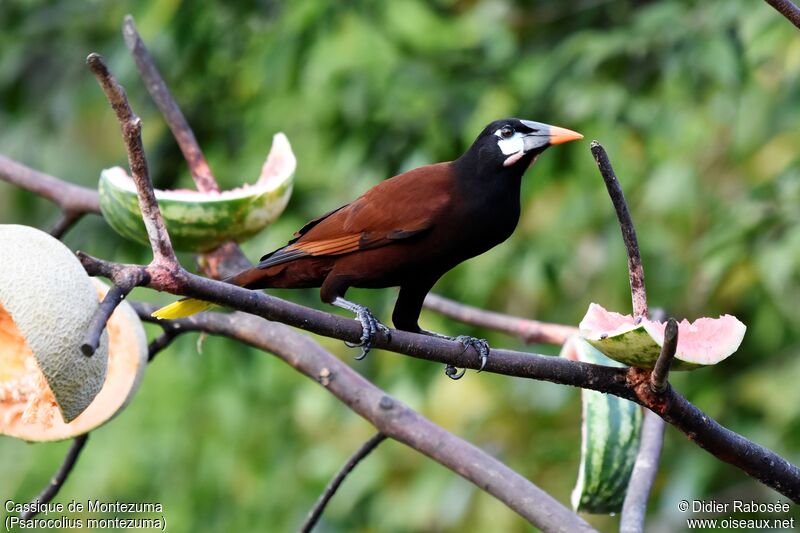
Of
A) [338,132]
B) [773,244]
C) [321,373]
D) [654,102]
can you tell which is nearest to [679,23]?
[654,102]

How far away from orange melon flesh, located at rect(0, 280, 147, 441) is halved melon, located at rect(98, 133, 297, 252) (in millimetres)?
372

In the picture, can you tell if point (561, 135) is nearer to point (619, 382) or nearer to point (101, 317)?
point (619, 382)

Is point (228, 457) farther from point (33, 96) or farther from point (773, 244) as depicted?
point (773, 244)

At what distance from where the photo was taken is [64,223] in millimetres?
2438

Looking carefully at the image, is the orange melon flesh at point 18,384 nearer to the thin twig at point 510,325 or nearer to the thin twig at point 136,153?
the thin twig at point 136,153

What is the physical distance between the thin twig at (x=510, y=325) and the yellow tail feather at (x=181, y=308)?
856 millimetres

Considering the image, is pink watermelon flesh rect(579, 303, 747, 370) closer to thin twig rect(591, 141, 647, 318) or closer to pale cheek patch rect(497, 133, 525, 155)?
thin twig rect(591, 141, 647, 318)

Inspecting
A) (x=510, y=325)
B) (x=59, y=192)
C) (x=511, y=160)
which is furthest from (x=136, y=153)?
(x=510, y=325)

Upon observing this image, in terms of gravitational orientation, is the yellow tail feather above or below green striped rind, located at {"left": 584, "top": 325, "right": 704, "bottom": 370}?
below

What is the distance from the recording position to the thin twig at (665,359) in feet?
4.70

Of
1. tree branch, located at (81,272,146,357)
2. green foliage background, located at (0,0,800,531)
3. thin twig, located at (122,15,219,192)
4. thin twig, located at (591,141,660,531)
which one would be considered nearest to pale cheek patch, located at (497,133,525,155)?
thin twig, located at (591,141,660,531)

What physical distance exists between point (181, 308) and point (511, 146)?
71 centimetres

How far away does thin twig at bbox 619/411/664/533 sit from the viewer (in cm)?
196

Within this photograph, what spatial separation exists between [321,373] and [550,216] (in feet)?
7.91
